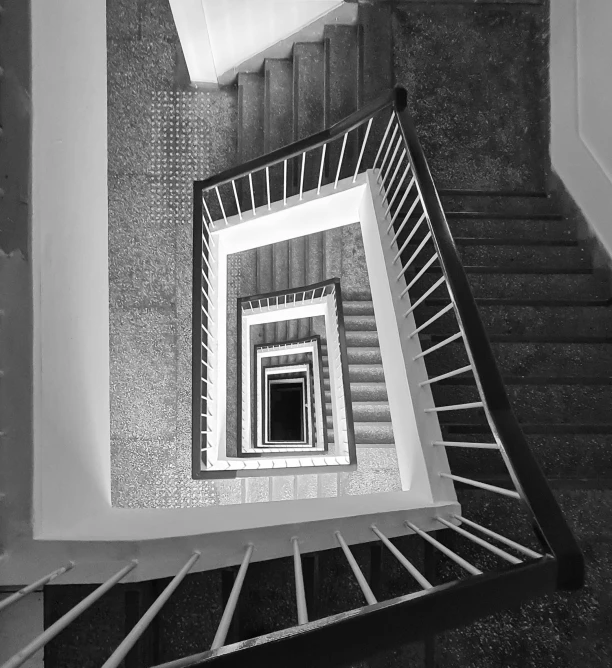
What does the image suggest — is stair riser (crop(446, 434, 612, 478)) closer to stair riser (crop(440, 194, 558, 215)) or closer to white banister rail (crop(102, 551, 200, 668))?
white banister rail (crop(102, 551, 200, 668))

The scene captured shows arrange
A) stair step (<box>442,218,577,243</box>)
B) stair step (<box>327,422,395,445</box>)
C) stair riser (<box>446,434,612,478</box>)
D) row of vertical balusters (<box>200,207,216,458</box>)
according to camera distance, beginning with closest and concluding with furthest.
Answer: stair riser (<box>446,434,612,478</box>)
stair step (<box>442,218,577,243</box>)
row of vertical balusters (<box>200,207,216,458</box>)
stair step (<box>327,422,395,445</box>)

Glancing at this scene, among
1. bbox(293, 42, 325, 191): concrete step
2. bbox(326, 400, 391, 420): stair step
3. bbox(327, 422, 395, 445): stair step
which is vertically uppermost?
bbox(293, 42, 325, 191): concrete step

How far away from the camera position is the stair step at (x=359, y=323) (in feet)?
19.7

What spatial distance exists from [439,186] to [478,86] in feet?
3.53

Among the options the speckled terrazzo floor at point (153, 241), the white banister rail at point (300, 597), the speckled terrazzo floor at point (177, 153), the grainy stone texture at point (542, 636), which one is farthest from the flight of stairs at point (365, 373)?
the white banister rail at point (300, 597)

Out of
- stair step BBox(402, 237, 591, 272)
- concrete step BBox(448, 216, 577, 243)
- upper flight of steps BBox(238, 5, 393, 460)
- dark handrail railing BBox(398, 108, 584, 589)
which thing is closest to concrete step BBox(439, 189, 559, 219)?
concrete step BBox(448, 216, 577, 243)

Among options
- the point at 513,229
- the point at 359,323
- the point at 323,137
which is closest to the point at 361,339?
the point at 359,323

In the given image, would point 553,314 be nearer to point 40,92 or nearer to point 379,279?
point 379,279

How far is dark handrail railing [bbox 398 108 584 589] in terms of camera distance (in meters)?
1.17

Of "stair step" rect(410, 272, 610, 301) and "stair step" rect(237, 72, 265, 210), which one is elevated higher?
"stair step" rect(237, 72, 265, 210)

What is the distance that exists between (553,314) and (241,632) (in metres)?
2.53

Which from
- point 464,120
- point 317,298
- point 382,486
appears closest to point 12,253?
point 464,120

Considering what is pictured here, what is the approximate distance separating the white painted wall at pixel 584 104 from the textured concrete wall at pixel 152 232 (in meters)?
2.87

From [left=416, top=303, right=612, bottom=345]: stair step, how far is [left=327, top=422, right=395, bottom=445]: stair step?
7.95 feet
